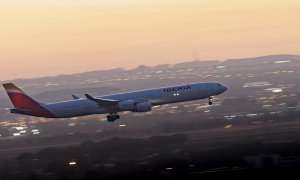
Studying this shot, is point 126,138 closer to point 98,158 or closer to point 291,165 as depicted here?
point 98,158

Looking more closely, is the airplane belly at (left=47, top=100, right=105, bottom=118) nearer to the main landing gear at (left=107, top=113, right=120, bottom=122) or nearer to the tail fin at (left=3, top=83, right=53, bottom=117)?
the tail fin at (left=3, top=83, right=53, bottom=117)

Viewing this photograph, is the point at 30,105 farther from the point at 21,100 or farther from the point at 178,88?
the point at 178,88

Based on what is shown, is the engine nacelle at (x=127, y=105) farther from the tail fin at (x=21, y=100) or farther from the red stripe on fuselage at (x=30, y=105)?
the tail fin at (x=21, y=100)

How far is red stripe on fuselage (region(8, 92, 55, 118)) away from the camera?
274 ft

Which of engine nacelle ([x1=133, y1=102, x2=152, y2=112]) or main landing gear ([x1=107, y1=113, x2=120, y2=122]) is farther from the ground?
engine nacelle ([x1=133, y1=102, x2=152, y2=112])

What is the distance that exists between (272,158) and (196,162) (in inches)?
248

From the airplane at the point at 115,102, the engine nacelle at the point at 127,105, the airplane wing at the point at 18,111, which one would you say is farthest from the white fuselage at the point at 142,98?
the airplane wing at the point at 18,111

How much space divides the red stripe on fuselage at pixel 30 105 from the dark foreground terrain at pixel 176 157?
15.4 m

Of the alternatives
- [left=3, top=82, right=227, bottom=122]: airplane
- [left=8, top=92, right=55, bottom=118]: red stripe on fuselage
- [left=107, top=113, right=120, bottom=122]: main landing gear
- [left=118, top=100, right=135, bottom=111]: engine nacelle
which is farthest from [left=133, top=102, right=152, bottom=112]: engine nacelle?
[left=8, top=92, right=55, bottom=118]: red stripe on fuselage

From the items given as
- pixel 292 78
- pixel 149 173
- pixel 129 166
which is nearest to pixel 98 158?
pixel 129 166

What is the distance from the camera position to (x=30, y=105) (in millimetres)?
84000

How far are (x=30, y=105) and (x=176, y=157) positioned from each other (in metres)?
33.4

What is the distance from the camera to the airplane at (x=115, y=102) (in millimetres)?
81375

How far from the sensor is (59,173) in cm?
5247
